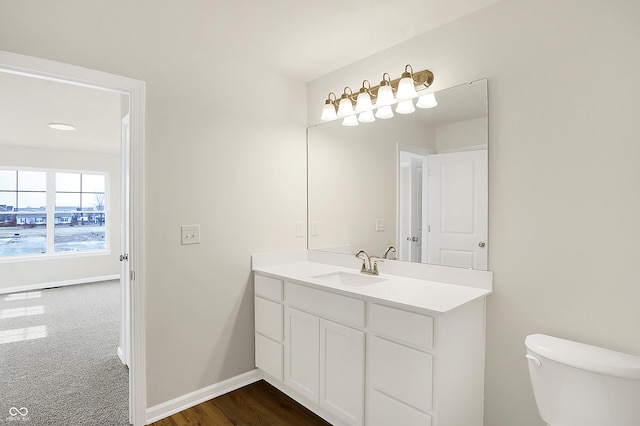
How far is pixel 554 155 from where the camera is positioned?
5.22 feet

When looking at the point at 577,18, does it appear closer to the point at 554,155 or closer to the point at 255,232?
the point at 554,155

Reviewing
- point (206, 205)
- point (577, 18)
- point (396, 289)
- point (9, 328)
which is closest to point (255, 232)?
point (206, 205)

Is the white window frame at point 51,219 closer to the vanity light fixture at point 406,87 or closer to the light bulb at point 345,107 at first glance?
the light bulb at point 345,107

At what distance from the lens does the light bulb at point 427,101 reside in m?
2.02

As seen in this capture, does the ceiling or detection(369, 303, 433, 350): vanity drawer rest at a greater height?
the ceiling

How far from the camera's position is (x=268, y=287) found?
2398 millimetres

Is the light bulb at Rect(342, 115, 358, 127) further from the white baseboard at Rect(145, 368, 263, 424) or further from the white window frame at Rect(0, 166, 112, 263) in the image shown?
the white window frame at Rect(0, 166, 112, 263)

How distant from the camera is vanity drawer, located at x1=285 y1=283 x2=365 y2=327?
1.80 m

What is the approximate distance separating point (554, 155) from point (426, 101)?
0.75 m

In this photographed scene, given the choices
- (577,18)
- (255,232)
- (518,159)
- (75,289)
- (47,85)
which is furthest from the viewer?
(75,289)

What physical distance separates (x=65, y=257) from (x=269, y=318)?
17.5 feet

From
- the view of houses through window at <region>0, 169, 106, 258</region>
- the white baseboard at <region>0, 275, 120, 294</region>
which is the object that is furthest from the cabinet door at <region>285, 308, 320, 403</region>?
the view of houses through window at <region>0, 169, 106, 258</region>

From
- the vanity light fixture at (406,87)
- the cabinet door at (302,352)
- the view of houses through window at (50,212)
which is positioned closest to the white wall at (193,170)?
the cabinet door at (302,352)

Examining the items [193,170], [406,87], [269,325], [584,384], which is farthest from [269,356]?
[406,87]
